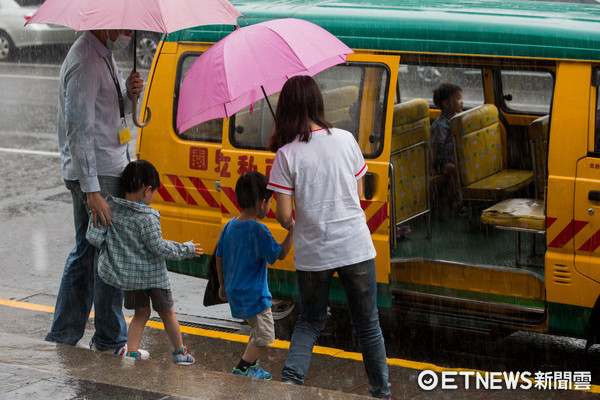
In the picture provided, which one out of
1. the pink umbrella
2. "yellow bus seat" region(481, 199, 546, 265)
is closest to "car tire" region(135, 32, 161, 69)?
"yellow bus seat" region(481, 199, 546, 265)

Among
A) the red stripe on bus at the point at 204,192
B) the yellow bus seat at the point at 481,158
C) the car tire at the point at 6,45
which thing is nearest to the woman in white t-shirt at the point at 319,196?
the red stripe on bus at the point at 204,192

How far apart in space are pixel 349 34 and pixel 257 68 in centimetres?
121

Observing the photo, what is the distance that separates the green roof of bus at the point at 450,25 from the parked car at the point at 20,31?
1491 cm

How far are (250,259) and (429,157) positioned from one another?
2697mm

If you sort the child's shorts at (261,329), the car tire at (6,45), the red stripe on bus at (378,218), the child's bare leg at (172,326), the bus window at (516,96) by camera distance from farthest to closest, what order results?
the car tire at (6,45) < the bus window at (516,96) < the red stripe on bus at (378,218) < the child's bare leg at (172,326) < the child's shorts at (261,329)

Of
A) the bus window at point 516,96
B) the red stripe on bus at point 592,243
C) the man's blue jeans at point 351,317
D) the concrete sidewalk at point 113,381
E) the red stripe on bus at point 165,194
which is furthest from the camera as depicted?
the bus window at point 516,96

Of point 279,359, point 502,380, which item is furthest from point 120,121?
point 502,380

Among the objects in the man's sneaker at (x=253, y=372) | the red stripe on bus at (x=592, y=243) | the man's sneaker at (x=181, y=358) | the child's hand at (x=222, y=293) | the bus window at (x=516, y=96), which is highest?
the bus window at (x=516, y=96)

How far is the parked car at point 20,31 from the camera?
19.5 m

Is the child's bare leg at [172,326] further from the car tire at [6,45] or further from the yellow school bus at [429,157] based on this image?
the car tire at [6,45]

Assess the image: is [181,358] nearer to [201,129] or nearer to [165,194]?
[165,194]

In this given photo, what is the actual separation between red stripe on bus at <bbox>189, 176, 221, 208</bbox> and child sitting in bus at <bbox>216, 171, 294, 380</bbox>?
1153 millimetres

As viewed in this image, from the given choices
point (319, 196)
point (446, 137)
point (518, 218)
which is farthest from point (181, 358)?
point (446, 137)

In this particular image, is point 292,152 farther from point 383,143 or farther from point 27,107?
point 27,107
